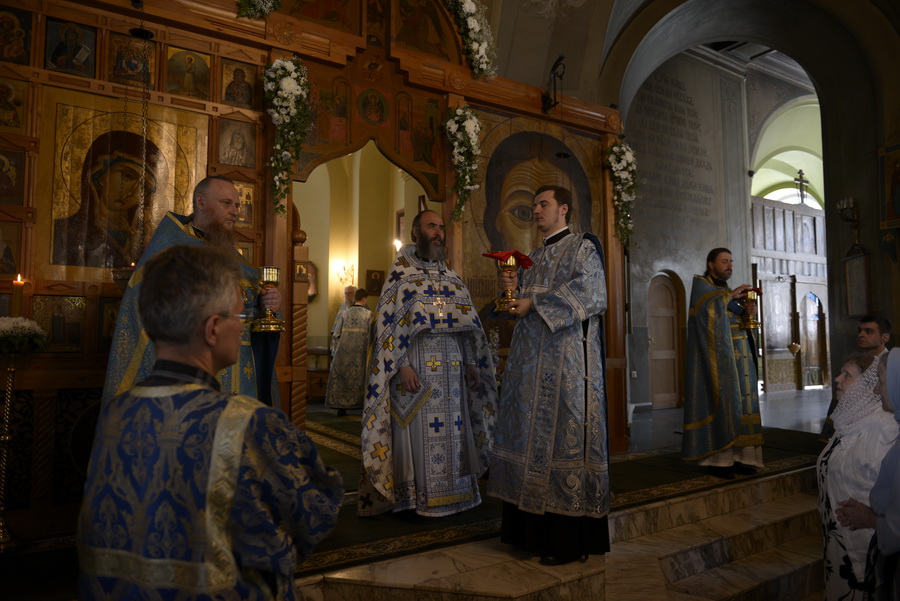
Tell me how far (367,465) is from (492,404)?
3.81 ft

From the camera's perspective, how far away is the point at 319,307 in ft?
45.1

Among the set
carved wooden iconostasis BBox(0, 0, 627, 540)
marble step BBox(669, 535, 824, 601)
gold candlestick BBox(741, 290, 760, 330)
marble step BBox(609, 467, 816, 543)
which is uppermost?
carved wooden iconostasis BBox(0, 0, 627, 540)

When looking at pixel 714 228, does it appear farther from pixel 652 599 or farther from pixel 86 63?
pixel 86 63

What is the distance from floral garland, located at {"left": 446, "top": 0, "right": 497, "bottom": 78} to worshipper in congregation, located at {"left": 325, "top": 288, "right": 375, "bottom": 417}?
4451 millimetres

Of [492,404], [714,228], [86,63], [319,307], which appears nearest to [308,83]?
[86,63]

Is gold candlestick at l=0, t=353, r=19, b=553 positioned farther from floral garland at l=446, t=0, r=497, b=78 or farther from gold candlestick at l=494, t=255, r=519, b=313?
floral garland at l=446, t=0, r=497, b=78

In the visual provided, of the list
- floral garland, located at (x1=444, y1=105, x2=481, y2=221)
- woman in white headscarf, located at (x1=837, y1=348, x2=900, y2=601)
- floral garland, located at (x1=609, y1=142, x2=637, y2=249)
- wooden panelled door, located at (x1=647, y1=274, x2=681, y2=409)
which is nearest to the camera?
woman in white headscarf, located at (x1=837, y1=348, x2=900, y2=601)

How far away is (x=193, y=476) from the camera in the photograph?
4.83 ft

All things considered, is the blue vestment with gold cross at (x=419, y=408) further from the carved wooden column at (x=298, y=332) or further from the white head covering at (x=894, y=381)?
the white head covering at (x=894, y=381)

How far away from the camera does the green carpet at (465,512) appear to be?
379cm

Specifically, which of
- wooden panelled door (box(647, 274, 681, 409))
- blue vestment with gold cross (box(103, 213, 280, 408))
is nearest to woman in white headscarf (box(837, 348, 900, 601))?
blue vestment with gold cross (box(103, 213, 280, 408))

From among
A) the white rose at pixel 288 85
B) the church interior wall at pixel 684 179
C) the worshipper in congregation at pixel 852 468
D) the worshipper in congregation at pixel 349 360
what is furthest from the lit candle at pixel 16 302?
the church interior wall at pixel 684 179

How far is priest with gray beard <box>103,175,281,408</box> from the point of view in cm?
314

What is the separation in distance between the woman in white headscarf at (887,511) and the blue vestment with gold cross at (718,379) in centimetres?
365
